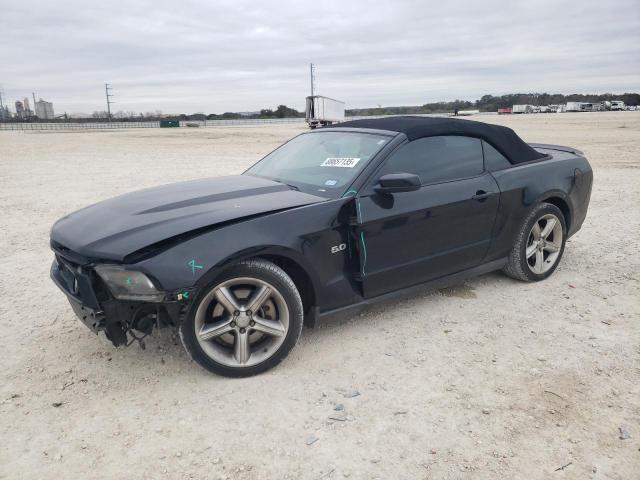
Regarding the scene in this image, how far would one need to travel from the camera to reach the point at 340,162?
373 cm

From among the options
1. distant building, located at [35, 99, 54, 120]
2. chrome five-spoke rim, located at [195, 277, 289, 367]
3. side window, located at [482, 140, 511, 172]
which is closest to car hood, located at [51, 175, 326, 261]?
chrome five-spoke rim, located at [195, 277, 289, 367]

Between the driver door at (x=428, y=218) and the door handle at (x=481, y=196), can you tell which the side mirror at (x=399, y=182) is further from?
the door handle at (x=481, y=196)

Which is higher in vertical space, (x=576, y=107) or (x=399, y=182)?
(x=576, y=107)

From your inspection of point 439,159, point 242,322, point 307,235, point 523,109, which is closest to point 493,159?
point 439,159

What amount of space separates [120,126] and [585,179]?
260 ft

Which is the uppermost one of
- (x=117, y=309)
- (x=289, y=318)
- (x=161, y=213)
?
(x=161, y=213)

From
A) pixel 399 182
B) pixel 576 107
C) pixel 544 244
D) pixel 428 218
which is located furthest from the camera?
pixel 576 107

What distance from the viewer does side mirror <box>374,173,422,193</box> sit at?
3.26 metres

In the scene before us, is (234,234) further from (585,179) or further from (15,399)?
(585,179)

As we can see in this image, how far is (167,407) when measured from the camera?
2797mm

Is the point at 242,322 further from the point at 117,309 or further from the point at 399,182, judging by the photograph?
the point at 399,182

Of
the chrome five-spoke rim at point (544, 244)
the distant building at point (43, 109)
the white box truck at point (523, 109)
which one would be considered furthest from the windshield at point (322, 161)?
the distant building at point (43, 109)

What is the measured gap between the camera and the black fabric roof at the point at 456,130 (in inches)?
151

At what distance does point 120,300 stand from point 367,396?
4.92ft
